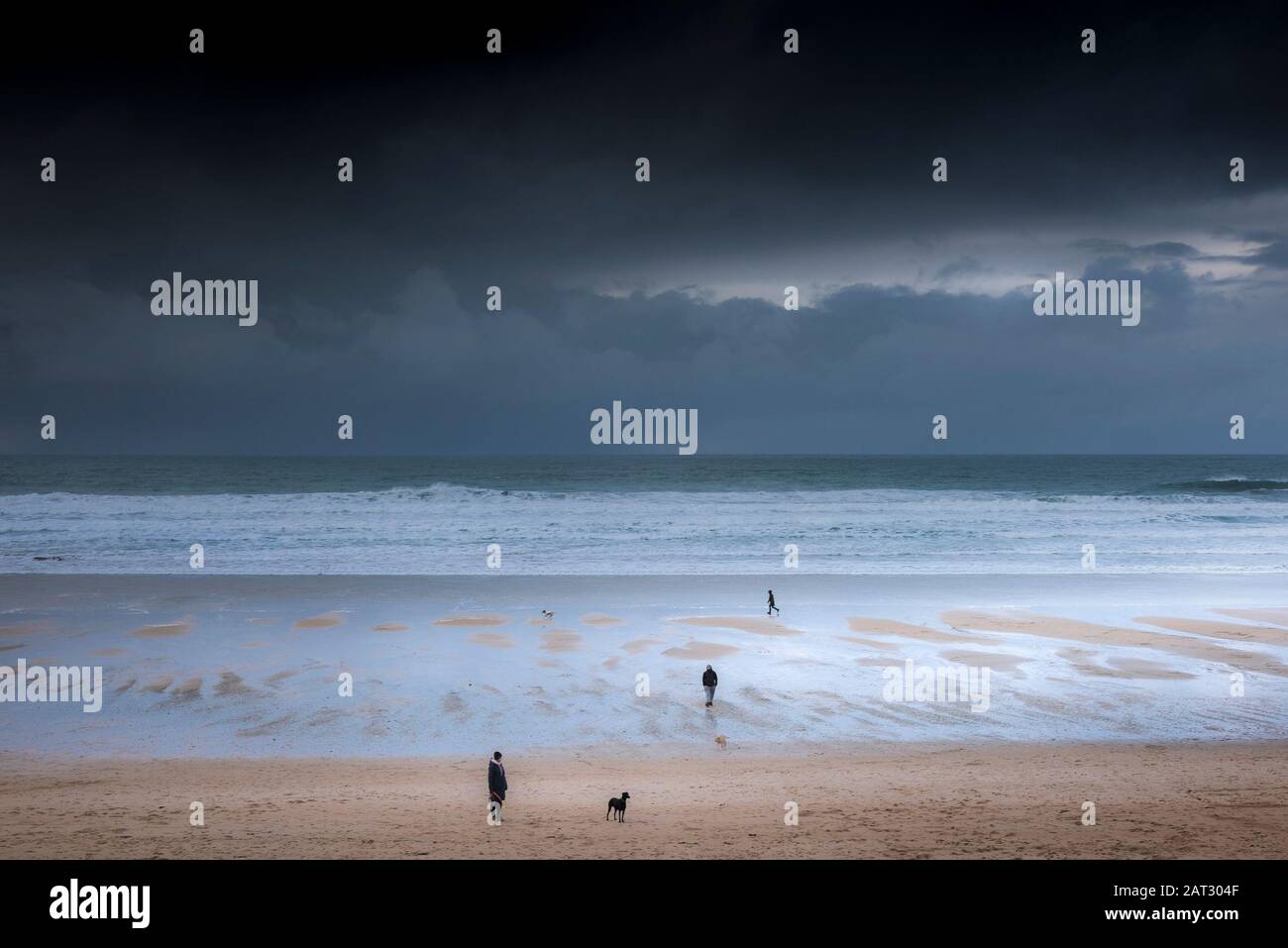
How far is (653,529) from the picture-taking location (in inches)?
1769

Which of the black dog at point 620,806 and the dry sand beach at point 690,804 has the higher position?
→ the black dog at point 620,806

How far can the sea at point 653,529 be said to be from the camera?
34.2 metres

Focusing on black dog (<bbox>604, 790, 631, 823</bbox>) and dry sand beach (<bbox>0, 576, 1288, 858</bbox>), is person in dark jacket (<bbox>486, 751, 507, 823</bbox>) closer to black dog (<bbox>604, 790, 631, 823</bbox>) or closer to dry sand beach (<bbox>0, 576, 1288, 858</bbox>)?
dry sand beach (<bbox>0, 576, 1288, 858</bbox>)

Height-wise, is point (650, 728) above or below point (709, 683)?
below

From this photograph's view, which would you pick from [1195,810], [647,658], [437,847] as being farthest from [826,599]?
[437,847]

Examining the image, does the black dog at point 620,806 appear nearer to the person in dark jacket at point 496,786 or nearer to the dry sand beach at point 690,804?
the dry sand beach at point 690,804

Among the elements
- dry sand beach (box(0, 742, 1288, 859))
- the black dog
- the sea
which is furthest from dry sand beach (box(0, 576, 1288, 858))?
the sea

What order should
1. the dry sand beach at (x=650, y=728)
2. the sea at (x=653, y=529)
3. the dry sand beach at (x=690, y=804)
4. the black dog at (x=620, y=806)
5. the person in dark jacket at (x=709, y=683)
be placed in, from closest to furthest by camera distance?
1. the dry sand beach at (x=690, y=804)
2. the dry sand beach at (x=650, y=728)
3. the black dog at (x=620, y=806)
4. the person in dark jacket at (x=709, y=683)
5. the sea at (x=653, y=529)

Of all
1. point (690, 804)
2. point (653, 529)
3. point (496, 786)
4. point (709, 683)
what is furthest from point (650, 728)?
point (653, 529)

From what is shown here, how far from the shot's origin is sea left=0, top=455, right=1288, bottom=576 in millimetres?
34219

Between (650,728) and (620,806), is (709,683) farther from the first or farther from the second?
(620,806)

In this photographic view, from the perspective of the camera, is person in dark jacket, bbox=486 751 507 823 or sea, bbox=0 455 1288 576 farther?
sea, bbox=0 455 1288 576

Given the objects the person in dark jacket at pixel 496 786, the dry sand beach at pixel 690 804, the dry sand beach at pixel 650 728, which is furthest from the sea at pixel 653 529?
the person in dark jacket at pixel 496 786
